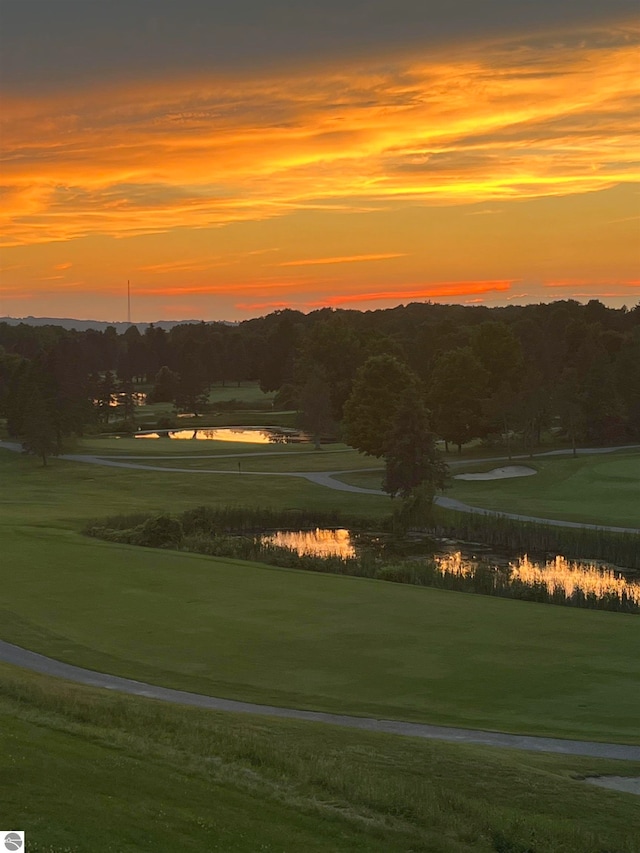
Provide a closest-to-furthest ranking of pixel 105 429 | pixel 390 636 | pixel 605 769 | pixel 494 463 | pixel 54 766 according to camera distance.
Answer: pixel 54 766 < pixel 605 769 < pixel 390 636 < pixel 494 463 < pixel 105 429

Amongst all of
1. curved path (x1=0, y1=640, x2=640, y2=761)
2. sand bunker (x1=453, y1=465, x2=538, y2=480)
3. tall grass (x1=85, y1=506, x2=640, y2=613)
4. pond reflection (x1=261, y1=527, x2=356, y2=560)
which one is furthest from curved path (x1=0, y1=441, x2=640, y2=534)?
curved path (x1=0, y1=640, x2=640, y2=761)

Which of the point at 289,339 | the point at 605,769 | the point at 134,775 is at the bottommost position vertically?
the point at 605,769

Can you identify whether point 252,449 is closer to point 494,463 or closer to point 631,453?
point 494,463

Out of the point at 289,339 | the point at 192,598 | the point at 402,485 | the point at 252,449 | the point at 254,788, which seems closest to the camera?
the point at 254,788

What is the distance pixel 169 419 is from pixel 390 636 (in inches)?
3594

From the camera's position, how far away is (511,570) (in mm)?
40875

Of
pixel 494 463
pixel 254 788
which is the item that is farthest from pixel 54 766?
pixel 494 463

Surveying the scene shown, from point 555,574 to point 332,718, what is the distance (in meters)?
22.0

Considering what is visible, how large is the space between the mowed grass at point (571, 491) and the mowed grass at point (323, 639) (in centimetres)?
2104

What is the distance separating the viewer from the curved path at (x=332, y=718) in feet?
60.0

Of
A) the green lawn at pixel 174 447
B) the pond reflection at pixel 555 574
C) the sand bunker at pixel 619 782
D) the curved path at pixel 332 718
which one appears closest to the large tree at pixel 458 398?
the green lawn at pixel 174 447

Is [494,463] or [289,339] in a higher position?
[289,339]

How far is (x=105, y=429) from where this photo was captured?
346ft

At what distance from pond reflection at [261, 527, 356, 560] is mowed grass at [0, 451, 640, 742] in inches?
380
